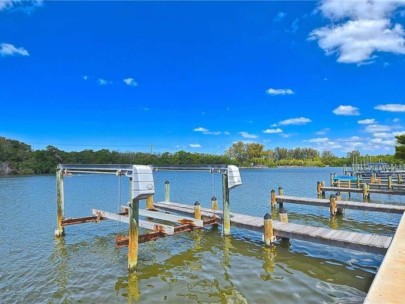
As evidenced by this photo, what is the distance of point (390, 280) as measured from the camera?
4.77 m

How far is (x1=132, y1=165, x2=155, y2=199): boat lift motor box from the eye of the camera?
8.41m

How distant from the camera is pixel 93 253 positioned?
36.8 feet

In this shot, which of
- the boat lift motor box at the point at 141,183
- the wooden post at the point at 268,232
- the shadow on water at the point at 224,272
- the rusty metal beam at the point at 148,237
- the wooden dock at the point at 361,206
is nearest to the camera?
the shadow on water at the point at 224,272

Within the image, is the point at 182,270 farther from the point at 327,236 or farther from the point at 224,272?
the point at 327,236

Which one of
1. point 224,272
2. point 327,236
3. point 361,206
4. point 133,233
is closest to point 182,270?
point 224,272

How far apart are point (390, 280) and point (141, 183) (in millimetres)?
5995

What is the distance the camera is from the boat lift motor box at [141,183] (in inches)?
331

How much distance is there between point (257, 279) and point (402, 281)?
4405mm

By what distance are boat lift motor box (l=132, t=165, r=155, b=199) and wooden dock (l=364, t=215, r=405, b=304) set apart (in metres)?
5.70

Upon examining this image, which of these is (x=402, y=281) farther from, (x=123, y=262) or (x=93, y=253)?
(x=93, y=253)

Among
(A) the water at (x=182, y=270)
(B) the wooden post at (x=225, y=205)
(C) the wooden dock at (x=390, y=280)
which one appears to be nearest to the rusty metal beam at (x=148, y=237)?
(A) the water at (x=182, y=270)

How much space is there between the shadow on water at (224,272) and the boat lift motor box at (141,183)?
2397 millimetres

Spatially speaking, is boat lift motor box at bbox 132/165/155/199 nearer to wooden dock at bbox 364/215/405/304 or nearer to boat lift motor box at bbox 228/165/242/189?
boat lift motor box at bbox 228/165/242/189

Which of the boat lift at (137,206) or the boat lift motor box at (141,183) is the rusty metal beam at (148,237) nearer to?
the boat lift at (137,206)
